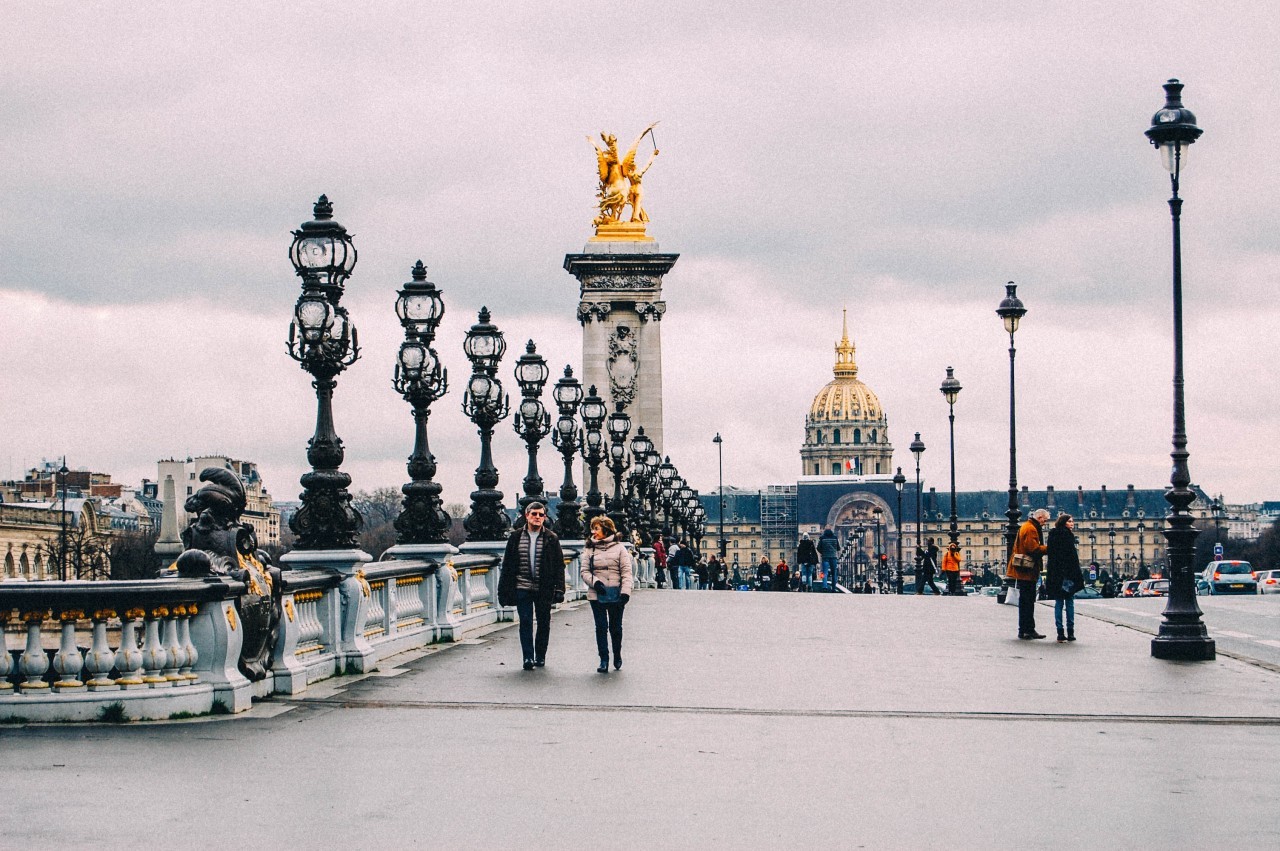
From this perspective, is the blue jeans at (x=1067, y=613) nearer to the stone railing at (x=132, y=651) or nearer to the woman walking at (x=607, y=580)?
the woman walking at (x=607, y=580)

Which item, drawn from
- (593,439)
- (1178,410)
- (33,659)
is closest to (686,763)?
(33,659)

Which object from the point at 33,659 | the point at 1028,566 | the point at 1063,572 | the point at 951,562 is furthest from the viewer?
the point at 951,562

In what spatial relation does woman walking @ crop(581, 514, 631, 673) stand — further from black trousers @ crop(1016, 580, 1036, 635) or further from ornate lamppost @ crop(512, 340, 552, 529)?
ornate lamppost @ crop(512, 340, 552, 529)

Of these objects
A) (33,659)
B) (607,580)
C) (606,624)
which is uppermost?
(607,580)

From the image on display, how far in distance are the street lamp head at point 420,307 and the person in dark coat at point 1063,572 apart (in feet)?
28.0

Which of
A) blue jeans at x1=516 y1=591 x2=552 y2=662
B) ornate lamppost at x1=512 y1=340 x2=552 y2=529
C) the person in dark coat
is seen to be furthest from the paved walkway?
ornate lamppost at x1=512 y1=340 x2=552 y2=529

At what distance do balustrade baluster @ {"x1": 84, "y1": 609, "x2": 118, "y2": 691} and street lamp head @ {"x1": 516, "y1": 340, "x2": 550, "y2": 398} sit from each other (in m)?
19.5

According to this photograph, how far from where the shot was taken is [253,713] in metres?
14.5

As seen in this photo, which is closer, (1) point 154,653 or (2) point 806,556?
(1) point 154,653

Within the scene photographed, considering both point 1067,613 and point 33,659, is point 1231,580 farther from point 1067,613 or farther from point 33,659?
point 33,659

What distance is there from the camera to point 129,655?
13742 millimetres

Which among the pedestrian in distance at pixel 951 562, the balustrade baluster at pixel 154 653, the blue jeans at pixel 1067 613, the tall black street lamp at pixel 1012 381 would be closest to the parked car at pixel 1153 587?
the pedestrian in distance at pixel 951 562

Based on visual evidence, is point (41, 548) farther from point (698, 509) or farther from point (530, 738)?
point (530, 738)

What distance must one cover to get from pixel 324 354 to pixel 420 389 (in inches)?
216
